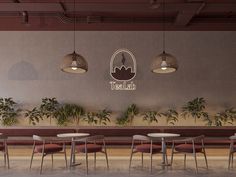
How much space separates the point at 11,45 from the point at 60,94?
6.86 ft

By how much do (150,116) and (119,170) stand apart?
9.64ft

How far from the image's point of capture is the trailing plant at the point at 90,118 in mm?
8563

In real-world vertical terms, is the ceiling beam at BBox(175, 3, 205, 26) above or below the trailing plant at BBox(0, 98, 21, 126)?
above

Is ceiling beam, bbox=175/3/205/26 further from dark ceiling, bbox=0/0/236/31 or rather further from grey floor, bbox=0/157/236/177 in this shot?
grey floor, bbox=0/157/236/177

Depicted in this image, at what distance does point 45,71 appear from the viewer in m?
8.91

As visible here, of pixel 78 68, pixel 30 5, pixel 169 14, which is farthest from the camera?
pixel 169 14

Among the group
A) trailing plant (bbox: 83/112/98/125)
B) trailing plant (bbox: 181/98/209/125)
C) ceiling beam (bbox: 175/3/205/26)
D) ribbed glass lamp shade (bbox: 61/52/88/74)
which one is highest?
ceiling beam (bbox: 175/3/205/26)

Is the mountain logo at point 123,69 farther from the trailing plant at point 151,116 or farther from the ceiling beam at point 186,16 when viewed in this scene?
the ceiling beam at point 186,16

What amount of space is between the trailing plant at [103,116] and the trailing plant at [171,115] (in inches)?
62.5

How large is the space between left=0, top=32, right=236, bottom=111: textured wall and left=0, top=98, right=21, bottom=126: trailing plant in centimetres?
29

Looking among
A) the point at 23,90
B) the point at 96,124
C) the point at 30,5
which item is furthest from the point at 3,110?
the point at 30,5

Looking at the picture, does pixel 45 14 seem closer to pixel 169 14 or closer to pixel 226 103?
pixel 169 14

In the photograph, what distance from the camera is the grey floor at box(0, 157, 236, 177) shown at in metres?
5.50

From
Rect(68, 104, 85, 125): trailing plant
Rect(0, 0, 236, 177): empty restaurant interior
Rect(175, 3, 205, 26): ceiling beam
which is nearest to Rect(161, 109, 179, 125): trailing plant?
Rect(0, 0, 236, 177): empty restaurant interior
